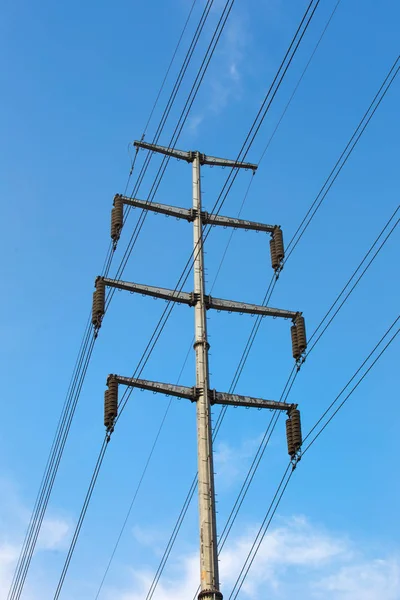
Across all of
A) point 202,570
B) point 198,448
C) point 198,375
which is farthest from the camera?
point 198,375

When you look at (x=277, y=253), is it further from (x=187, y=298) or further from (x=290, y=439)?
(x=290, y=439)

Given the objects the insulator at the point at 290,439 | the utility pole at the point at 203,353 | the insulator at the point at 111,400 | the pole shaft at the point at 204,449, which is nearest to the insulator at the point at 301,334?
the utility pole at the point at 203,353

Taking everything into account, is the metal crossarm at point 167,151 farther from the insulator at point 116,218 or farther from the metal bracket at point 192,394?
the metal bracket at point 192,394

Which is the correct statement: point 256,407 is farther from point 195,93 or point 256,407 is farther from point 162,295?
point 195,93

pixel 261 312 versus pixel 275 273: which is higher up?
pixel 275 273

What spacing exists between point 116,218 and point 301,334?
5.93 meters

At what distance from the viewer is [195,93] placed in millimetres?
20891

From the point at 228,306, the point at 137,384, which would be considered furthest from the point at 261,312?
the point at 137,384

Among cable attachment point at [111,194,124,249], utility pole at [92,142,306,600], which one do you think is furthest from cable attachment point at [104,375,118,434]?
cable attachment point at [111,194,124,249]

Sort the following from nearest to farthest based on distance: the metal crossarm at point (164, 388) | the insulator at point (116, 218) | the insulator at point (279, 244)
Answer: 1. the metal crossarm at point (164, 388)
2. the insulator at point (279, 244)
3. the insulator at point (116, 218)

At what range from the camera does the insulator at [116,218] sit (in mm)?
22203

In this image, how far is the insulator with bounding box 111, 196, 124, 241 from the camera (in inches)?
874

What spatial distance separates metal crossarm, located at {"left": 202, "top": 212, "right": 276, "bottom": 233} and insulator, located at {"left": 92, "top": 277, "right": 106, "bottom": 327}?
10.8ft

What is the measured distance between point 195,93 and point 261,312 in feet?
18.7
